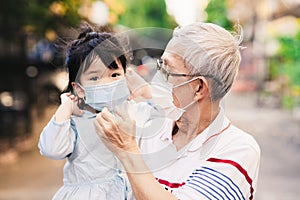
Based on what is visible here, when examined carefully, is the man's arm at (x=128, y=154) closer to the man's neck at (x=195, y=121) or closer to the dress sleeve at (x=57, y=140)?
the dress sleeve at (x=57, y=140)

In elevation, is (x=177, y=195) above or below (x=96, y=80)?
below

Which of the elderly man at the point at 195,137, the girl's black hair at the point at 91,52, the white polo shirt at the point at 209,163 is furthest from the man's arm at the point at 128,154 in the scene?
the girl's black hair at the point at 91,52

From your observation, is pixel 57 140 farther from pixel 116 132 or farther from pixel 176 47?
pixel 176 47

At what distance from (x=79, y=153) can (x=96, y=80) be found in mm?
238

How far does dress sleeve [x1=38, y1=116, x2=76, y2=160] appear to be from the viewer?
5.44 feet

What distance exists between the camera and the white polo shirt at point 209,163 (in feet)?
5.34

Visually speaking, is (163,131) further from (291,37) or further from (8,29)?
(291,37)

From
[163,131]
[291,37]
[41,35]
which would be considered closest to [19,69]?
[41,35]

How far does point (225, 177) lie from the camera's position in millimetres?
1632

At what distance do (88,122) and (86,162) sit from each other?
125 millimetres

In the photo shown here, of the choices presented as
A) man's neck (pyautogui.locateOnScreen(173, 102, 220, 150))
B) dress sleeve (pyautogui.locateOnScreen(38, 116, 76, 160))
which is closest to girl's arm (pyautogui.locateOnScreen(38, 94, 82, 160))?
dress sleeve (pyautogui.locateOnScreen(38, 116, 76, 160))

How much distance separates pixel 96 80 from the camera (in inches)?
66.4

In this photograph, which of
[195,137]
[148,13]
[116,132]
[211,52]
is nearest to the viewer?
[116,132]

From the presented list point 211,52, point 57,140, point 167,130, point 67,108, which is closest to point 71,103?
point 67,108
